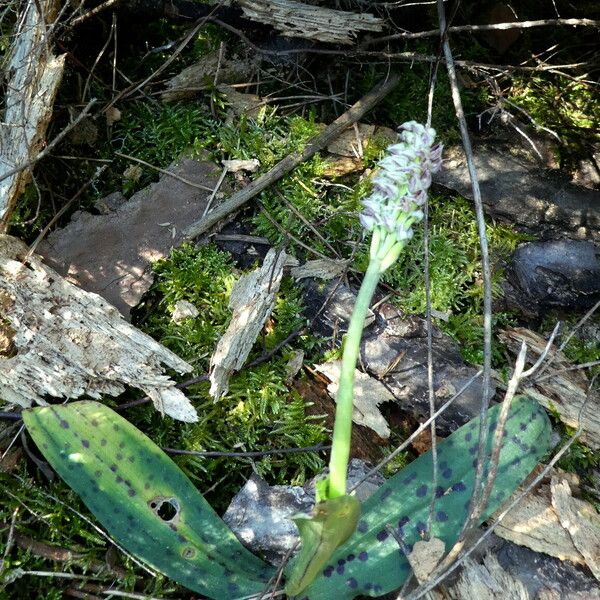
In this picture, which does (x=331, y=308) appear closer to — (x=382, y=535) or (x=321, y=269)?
→ (x=321, y=269)

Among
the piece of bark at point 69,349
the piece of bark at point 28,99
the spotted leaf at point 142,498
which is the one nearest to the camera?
the spotted leaf at point 142,498

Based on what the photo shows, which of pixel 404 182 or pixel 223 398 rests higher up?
pixel 404 182

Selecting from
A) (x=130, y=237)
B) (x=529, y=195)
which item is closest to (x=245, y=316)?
(x=130, y=237)

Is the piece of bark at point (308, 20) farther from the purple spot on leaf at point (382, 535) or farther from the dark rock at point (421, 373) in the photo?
the purple spot on leaf at point (382, 535)

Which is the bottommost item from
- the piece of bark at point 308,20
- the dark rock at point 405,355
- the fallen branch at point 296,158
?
the dark rock at point 405,355

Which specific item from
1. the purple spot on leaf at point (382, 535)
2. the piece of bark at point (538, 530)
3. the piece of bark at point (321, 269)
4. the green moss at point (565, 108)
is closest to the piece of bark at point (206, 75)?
the piece of bark at point (321, 269)

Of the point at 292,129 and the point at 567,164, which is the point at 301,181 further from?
the point at 567,164

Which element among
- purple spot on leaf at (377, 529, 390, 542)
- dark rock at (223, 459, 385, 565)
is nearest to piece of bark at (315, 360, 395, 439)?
dark rock at (223, 459, 385, 565)
